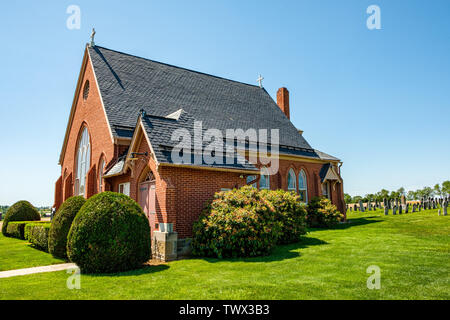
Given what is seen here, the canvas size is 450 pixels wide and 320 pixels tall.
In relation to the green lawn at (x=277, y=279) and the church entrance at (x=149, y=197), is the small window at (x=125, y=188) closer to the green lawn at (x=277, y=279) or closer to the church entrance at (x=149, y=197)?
the church entrance at (x=149, y=197)

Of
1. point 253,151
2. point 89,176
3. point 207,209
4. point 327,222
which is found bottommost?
point 327,222

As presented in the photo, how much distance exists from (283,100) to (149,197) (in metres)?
21.0

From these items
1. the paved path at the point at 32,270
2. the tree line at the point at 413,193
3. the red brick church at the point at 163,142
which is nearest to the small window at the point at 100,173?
the red brick church at the point at 163,142

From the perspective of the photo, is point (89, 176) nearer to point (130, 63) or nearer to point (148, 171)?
point (148, 171)

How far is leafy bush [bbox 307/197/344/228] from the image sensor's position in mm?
19906

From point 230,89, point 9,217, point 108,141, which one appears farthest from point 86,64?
point 9,217

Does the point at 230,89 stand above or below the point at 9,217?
above

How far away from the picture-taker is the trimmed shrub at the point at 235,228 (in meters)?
10.2

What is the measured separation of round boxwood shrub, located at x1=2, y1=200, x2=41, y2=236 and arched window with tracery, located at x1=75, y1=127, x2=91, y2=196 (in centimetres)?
569

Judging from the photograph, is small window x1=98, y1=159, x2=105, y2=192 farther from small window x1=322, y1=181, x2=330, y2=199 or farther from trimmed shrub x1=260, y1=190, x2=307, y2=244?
small window x1=322, y1=181, x2=330, y2=199

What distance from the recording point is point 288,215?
13.3 m
